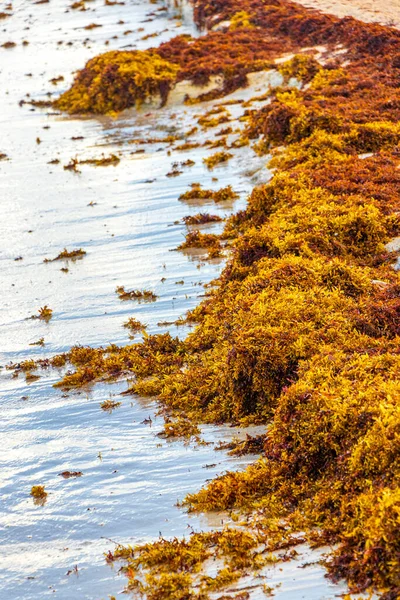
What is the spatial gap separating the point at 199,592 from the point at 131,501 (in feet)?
3.88

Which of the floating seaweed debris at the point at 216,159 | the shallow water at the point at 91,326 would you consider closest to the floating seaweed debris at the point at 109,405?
the shallow water at the point at 91,326

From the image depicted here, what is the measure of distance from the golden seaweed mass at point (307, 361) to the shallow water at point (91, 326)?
0.78ft

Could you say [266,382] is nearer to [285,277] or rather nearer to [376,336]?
[376,336]

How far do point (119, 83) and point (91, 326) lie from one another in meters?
11.2

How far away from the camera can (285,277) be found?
21.9ft

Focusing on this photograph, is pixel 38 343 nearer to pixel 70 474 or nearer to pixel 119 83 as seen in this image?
pixel 70 474

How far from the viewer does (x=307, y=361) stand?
5.16m

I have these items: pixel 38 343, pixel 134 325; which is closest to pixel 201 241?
pixel 134 325

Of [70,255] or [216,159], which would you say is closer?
[70,255]

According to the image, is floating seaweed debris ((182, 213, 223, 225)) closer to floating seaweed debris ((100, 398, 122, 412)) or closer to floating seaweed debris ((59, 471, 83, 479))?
floating seaweed debris ((100, 398, 122, 412))

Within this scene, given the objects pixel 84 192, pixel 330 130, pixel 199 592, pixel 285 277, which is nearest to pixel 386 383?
pixel 199 592

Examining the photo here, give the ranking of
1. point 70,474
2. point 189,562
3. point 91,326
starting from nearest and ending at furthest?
1. point 189,562
2. point 70,474
3. point 91,326

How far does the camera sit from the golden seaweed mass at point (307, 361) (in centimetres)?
384

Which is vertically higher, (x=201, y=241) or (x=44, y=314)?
(x=201, y=241)
